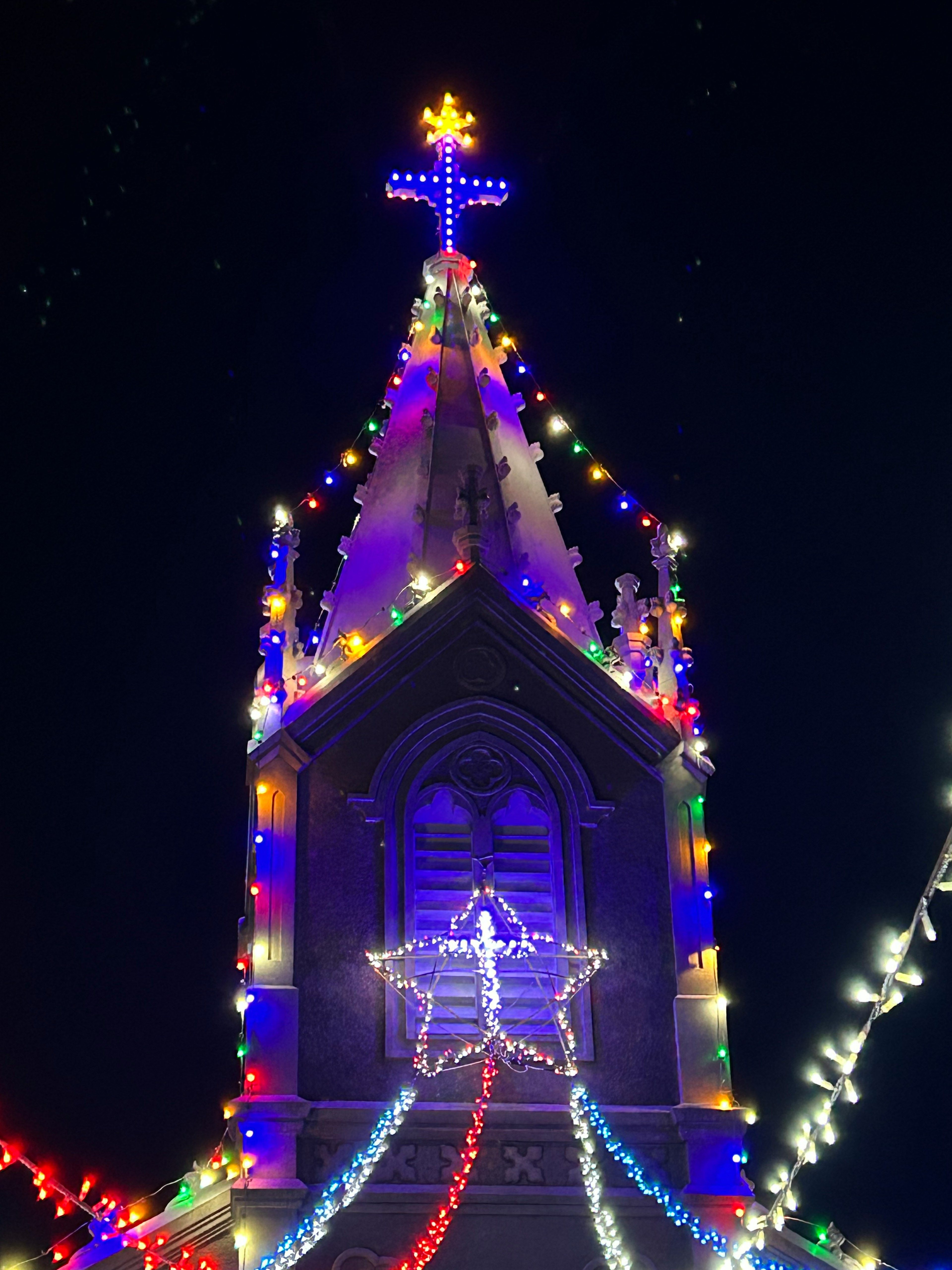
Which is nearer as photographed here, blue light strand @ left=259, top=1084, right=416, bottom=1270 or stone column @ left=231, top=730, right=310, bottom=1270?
blue light strand @ left=259, top=1084, right=416, bottom=1270

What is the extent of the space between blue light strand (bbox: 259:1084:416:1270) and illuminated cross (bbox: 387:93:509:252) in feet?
36.0

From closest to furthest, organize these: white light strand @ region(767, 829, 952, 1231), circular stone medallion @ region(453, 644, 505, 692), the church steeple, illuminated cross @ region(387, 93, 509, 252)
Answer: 1. white light strand @ region(767, 829, 952, 1231)
2. circular stone medallion @ region(453, 644, 505, 692)
3. the church steeple
4. illuminated cross @ region(387, 93, 509, 252)

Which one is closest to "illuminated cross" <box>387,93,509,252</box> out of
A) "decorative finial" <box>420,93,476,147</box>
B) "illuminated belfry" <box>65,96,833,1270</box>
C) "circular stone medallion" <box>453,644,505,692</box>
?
"decorative finial" <box>420,93,476,147</box>

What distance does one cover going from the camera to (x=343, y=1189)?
15516 millimetres

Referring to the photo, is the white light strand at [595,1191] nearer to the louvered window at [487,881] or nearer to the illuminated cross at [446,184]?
→ the louvered window at [487,881]

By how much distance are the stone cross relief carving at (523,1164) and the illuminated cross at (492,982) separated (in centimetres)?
71

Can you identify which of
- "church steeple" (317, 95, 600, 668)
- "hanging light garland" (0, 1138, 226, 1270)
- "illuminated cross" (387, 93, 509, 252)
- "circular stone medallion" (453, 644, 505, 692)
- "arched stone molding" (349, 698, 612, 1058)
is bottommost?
"hanging light garland" (0, 1138, 226, 1270)

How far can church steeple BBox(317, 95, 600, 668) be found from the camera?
18.7m

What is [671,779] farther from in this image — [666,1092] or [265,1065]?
[265,1065]

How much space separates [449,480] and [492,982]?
5.74 m

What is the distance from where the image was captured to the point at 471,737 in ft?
58.4

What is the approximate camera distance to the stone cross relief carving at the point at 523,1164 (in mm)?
15883

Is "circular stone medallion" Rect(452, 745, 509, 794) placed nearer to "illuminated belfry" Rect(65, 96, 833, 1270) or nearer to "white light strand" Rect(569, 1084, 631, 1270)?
"illuminated belfry" Rect(65, 96, 833, 1270)

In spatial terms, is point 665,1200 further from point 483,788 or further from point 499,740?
point 499,740
